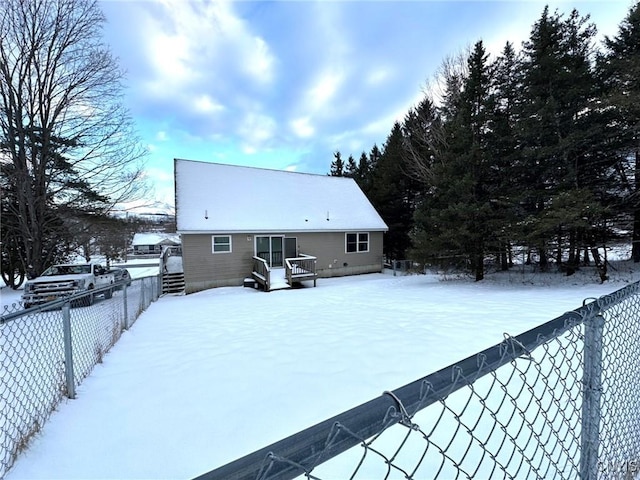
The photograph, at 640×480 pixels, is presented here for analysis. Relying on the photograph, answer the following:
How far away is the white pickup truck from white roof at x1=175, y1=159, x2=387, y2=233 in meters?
3.40

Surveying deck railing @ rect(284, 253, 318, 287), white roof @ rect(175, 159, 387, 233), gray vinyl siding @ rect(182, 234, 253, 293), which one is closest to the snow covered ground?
deck railing @ rect(284, 253, 318, 287)

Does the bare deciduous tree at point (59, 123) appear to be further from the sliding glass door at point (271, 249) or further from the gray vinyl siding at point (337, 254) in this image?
the gray vinyl siding at point (337, 254)

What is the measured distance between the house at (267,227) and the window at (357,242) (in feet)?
0.19

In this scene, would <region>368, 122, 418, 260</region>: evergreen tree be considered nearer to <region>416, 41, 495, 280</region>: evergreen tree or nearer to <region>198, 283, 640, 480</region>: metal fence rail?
<region>416, 41, 495, 280</region>: evergreen tree

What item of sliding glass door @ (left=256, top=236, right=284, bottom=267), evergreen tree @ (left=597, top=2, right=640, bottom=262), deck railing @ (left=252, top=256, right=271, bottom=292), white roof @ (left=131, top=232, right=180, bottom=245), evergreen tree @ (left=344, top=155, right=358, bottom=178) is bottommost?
deck railing @ (left=252, top=256, right=271, bottom=292)

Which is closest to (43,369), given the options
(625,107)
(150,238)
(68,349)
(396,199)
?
(68,349)

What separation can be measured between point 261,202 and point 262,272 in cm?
423

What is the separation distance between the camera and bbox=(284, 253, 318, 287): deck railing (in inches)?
522

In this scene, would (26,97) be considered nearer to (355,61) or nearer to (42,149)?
(42,149)

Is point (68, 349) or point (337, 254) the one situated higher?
point (337, 254)

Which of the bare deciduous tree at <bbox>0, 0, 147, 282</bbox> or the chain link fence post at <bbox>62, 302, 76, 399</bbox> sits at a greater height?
the bare deciduous tree at <bbox>0, 0, 147, 282</bbox>

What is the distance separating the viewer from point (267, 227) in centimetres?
1452

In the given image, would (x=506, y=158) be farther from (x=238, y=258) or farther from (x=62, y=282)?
(x=62, y=282)

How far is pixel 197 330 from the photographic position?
608cm
